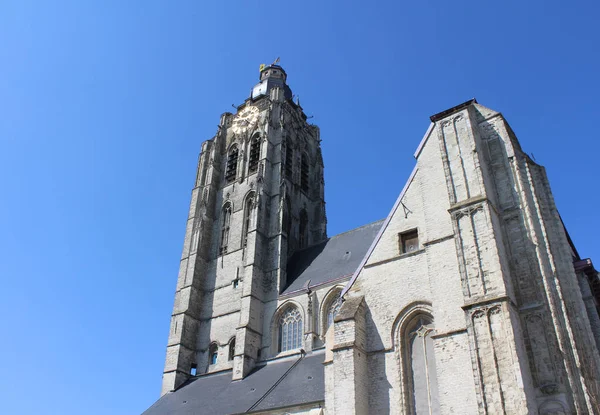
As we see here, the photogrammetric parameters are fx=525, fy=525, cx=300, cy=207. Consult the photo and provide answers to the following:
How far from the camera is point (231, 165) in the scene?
3005 centimetres

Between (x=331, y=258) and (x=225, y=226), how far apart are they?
6.42 metres

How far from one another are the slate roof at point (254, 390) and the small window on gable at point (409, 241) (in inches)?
210

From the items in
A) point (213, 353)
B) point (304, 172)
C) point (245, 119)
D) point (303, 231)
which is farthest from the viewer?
point (245, 119)

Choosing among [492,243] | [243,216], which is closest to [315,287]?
[243,216]

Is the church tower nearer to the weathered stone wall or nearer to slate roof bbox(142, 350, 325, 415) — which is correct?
slate roof bbox(142, 350, 325, 415)

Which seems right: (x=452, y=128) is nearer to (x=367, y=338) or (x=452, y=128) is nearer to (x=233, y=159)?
(x=367, y=338)

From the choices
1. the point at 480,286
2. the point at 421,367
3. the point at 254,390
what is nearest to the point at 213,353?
the point at 254,390

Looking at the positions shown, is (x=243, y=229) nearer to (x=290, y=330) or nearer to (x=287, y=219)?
(x=287, y=219)

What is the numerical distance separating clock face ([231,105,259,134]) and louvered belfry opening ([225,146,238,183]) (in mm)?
1418

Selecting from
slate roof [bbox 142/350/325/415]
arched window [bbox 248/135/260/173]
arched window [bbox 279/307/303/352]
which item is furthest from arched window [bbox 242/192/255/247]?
slate roof [bbox 142/350/325/415]

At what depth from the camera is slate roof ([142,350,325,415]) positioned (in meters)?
16.2

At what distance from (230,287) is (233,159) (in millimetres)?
8703

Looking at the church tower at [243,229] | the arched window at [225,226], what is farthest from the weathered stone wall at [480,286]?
the arched window at [225,226]

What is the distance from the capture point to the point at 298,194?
2883 cm
